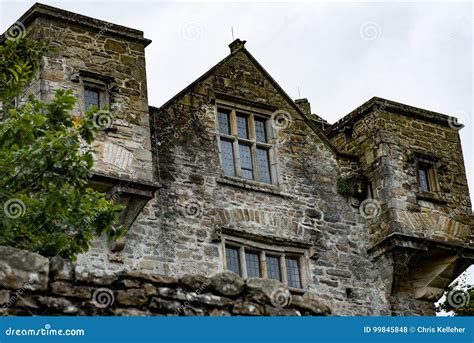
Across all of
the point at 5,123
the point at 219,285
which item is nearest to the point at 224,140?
the point at 5,123

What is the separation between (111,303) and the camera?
9.33 m

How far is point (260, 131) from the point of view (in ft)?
66.7

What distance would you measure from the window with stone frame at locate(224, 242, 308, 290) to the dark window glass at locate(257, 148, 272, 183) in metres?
1.42

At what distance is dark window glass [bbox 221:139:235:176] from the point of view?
19484 millimetres

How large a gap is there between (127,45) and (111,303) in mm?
9700

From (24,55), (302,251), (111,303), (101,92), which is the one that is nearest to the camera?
(111,303)

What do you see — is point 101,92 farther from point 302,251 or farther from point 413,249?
point 413,249

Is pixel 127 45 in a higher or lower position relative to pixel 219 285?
higher
